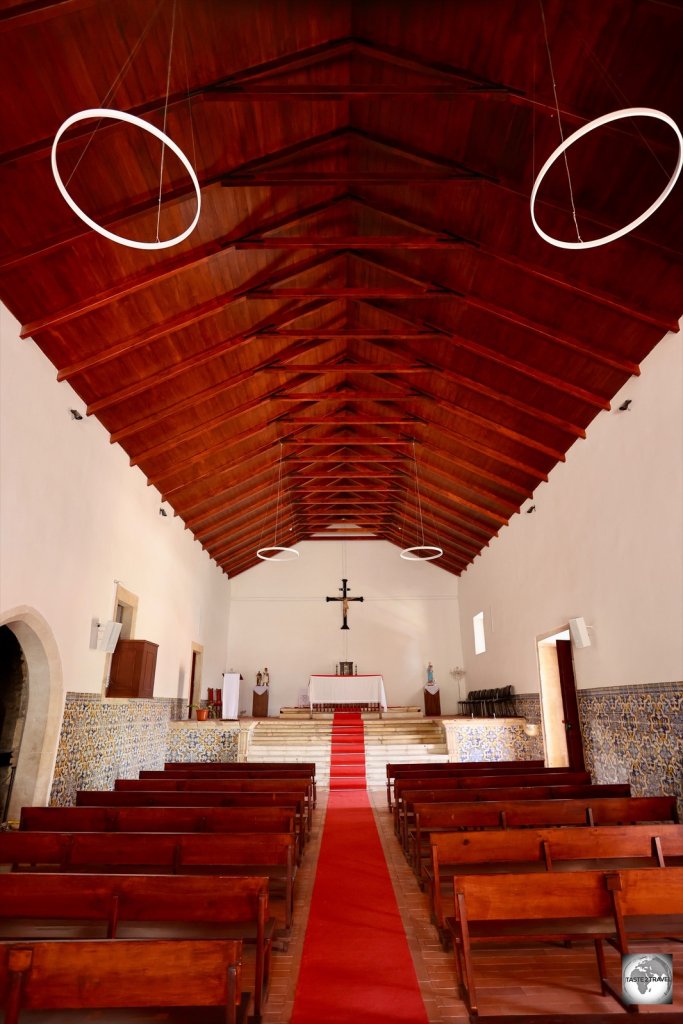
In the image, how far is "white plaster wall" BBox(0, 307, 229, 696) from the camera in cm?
622

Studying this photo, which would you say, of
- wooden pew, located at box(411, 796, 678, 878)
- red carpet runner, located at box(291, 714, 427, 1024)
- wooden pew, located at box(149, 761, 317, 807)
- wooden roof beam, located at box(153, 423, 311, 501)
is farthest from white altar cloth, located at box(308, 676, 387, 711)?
wooden pew, located at box(411, 796, 678, 878)

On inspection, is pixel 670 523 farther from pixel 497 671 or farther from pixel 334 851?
pixel 497 671

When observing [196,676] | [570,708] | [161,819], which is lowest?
[161,819]

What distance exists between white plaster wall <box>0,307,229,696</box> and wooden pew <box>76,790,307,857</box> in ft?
5.52

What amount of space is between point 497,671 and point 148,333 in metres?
10.8

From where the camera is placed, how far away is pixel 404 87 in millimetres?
5266

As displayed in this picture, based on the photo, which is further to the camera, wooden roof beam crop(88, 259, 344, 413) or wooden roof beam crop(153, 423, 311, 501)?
wooden roof beam crop(153, 423, 311, 501)

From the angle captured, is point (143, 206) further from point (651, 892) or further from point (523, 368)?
point (651, 892)

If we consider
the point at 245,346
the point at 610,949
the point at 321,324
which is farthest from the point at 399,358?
the point at 610,949

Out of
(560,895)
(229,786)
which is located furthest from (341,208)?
(560,895)

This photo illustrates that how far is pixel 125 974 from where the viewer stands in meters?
2.04

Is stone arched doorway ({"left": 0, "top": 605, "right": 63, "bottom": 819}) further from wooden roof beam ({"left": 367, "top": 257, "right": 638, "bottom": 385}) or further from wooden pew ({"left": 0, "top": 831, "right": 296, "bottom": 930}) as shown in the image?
wooden roof beam ({"left": 367, "top": 257, "right": 638, "bottom": 385})

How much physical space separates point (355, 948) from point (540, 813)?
7.37ft

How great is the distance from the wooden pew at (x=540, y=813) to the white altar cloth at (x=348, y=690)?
10.8 m
